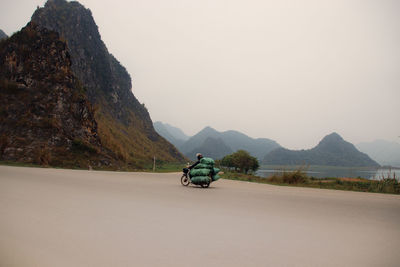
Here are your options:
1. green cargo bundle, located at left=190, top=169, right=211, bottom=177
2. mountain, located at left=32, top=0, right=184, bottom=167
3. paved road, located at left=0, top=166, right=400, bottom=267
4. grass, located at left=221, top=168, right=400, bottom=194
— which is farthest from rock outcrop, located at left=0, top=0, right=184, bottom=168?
paved road, located at left=0, top=166, right=400, bottom=267

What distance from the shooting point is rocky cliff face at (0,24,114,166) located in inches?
904

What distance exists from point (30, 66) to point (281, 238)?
34.8m

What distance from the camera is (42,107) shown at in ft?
88.1

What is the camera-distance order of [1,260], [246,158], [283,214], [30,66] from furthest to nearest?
[246,158] → [30,66] → [283,214] → [1,260]

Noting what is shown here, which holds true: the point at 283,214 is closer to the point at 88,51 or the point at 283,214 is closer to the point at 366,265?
the point at 366,265

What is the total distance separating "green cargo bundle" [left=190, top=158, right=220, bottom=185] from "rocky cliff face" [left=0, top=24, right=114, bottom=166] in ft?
52.0

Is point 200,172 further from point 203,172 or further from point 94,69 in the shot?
point 94,69

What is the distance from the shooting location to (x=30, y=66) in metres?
29.3

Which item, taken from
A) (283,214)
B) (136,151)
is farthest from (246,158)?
(283,214)

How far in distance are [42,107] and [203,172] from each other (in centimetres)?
2340

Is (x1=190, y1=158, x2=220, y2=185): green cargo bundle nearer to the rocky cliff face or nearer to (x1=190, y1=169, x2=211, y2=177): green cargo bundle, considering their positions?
(x1=190, y1=169, x2=211, y2=177): green cargo bundle

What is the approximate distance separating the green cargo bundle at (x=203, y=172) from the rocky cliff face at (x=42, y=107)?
1586cm

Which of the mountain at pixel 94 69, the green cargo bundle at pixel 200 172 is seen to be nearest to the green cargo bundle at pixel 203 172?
the green cargo bundle at pixel 200 172

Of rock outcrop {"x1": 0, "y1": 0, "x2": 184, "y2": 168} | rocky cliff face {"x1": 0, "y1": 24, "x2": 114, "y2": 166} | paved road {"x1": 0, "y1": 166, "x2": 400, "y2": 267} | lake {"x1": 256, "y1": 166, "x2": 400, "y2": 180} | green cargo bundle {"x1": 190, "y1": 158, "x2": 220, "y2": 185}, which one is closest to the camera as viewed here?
paved road {"x1": 0, "y1": 166, "x2": 400, "y2": 267}
